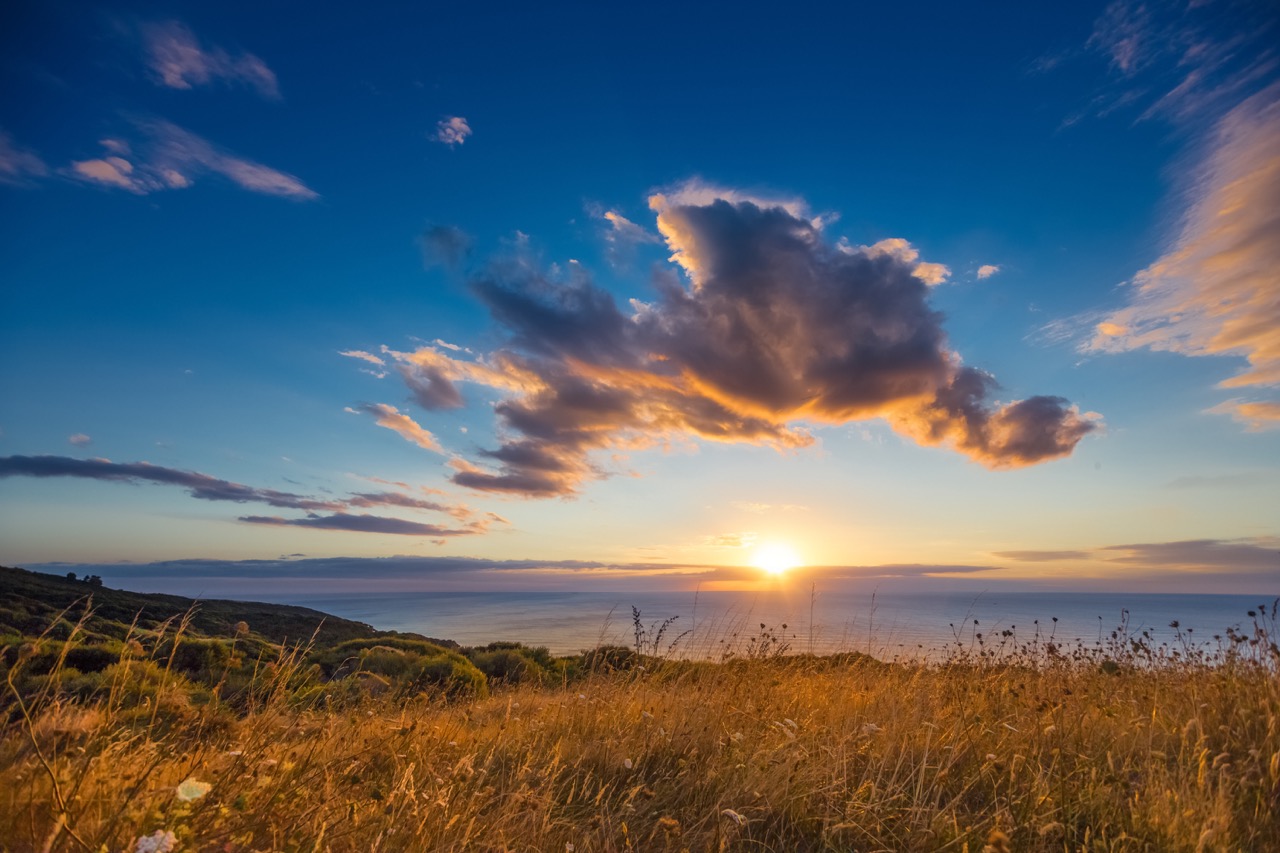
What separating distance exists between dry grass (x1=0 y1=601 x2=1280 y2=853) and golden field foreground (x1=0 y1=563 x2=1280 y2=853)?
2 centimetres

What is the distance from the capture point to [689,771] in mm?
4527

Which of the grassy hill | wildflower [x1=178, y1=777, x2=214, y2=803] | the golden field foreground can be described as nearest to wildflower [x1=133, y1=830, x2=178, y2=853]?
the golden field foreground

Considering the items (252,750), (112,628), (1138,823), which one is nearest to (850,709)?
(1138,823)

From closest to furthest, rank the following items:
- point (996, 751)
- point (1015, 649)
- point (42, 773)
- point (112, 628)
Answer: point (42, 773), point (996, 751), point (1015, 649), point (112, 628)

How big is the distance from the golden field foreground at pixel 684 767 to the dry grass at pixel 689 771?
24 mm

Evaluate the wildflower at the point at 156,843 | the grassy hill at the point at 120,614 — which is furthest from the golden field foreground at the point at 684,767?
the grassy hill at the point at 120,614

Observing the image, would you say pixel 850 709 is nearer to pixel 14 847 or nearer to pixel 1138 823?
pixel 1138 823

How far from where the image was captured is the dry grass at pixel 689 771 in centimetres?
285

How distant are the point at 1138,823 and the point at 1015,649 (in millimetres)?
6261

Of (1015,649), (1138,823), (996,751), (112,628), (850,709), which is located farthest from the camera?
(112,628)

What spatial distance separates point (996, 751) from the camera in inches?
195

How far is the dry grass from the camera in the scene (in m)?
2.85

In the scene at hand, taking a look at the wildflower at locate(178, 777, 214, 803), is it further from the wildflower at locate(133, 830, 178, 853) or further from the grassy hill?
the grassy hill

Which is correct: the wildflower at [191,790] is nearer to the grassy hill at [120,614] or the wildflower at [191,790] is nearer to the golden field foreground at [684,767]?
the golden field foreground at [684,767]
